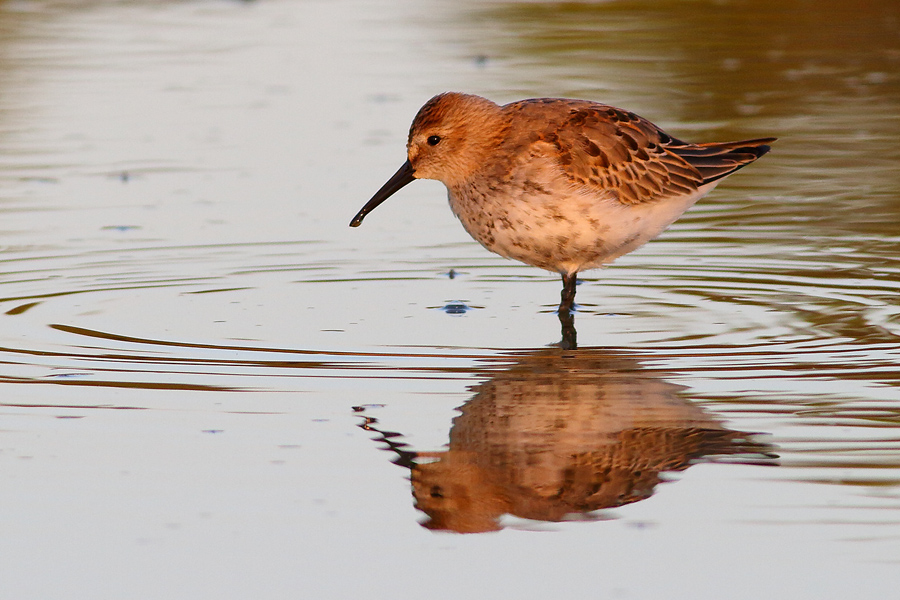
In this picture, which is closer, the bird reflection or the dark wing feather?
the bird reflection

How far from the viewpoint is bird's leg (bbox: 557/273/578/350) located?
21.9ft

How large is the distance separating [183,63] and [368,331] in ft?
27.9

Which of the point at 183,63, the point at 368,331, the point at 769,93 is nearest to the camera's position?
the point at 368,331

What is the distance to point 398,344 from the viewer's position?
654 centimetres

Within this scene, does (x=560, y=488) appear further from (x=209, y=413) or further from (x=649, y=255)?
(x=649, y=255)

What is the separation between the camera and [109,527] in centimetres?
437

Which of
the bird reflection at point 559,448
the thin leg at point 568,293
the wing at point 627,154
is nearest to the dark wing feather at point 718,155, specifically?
the wing at point 627,154

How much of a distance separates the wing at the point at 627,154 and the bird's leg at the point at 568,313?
0.51 meters

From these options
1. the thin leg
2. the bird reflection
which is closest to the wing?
the thin leg

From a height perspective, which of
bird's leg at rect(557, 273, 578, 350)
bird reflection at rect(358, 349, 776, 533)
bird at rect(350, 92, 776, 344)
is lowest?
bird reflection at rect(358, 349, 776, 533)

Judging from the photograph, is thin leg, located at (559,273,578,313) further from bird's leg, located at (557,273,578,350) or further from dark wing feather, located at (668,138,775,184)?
dark wing feather, located at (668,138,775,184)

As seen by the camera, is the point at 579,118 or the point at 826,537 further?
the point at 579,118

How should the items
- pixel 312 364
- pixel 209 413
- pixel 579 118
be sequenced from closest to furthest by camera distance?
pixel 209 413, pixel 312 364, pixel 579 118

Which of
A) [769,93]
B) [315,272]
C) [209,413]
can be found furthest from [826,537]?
[769,93]
